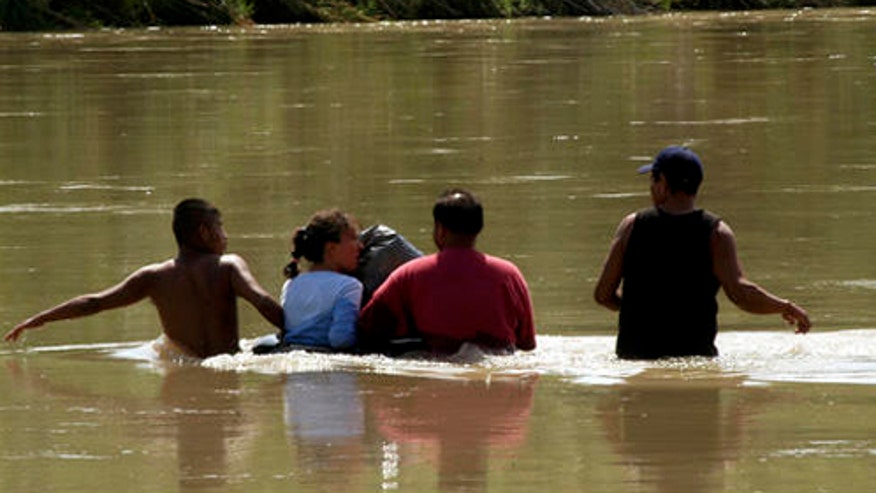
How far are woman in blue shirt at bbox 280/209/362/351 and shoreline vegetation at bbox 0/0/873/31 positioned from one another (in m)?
42.4

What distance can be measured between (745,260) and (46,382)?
470 cm

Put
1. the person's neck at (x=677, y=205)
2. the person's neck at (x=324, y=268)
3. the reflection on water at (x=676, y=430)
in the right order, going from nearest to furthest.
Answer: the reflection on water at (x=676, y=430)
the person's neck at (x=677, y=205)
the person's neck at (x=324, y=268)

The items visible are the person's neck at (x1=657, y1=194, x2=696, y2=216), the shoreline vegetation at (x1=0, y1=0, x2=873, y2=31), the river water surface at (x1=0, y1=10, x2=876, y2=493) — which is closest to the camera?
the river water surface at (x1=0, y1=10, x2=876, y2=493)

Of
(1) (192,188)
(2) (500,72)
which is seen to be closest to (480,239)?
(1) (192,188)

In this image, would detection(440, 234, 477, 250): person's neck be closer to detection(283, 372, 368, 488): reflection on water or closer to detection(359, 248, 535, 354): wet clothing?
detection(359, 248, 535, 354): wet clothing

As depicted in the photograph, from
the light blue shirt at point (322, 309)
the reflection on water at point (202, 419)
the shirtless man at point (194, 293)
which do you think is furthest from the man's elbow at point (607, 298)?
the reflection on water at point (202, 419)

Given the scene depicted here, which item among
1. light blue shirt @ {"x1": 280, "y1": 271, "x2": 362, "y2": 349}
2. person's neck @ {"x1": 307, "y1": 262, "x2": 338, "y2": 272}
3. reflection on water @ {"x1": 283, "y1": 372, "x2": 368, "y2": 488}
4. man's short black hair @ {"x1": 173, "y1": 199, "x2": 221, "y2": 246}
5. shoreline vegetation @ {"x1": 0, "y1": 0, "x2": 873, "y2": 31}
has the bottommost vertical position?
reflection on water @ {"x1": 283, "y1": 372, "x2": 368, "y2": 488}

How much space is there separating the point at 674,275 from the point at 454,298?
2.92ft

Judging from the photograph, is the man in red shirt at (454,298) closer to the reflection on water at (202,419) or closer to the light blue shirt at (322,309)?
the light blue shirt at (322,309)

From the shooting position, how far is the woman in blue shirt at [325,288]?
10.4 meters

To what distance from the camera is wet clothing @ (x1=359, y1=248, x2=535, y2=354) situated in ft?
33.1

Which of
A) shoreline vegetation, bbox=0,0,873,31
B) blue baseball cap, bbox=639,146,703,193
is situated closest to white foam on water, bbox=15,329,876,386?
blue baseball cap, bbox=639,146,703,193

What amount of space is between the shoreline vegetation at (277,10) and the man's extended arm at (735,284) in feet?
142

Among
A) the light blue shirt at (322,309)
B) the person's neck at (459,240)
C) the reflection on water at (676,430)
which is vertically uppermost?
the person's neck at (459,240)
